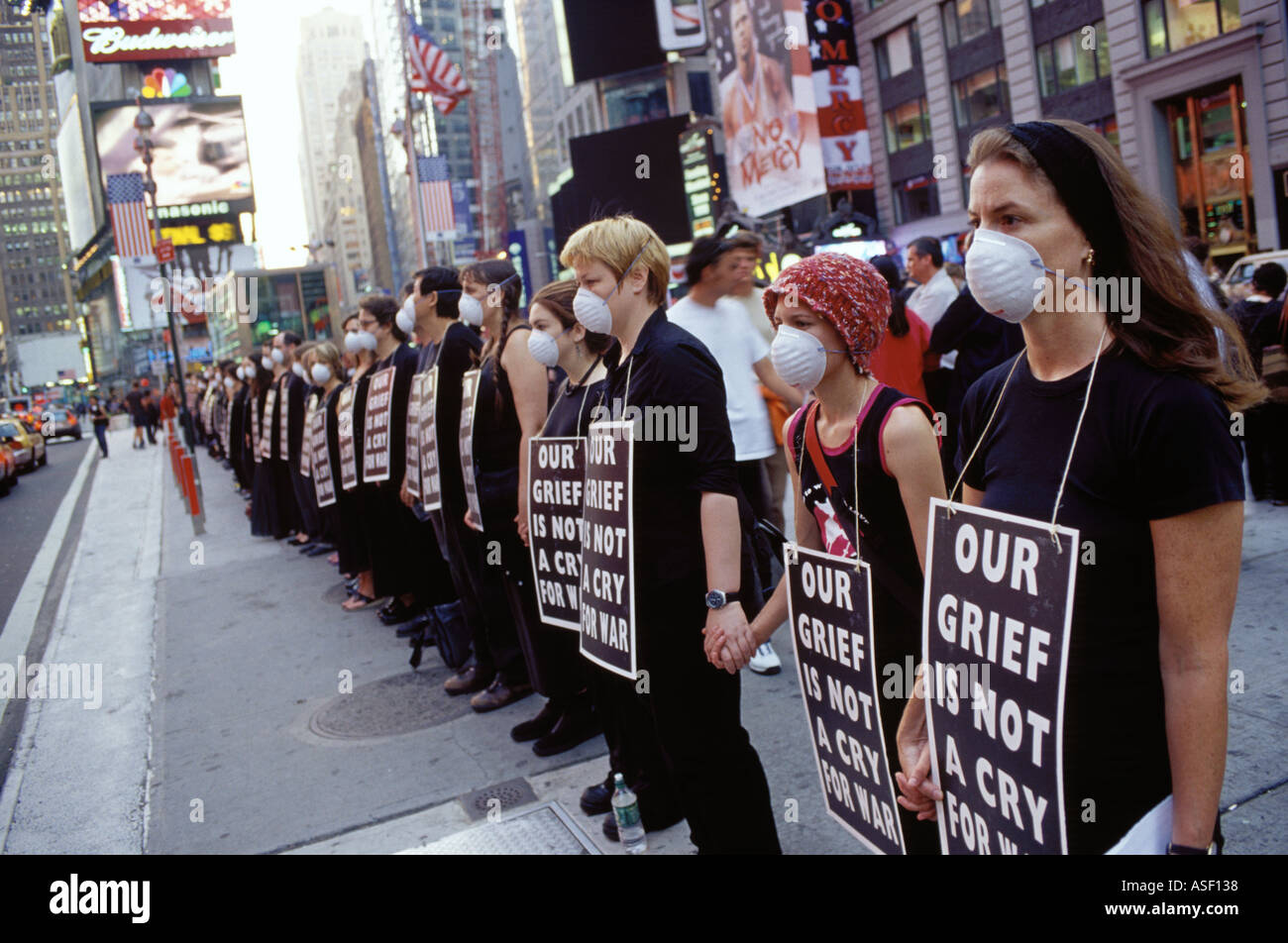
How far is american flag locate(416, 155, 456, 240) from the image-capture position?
36.3 m

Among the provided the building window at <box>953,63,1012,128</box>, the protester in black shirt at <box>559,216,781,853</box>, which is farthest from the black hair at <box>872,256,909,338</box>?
the building window at <box>953,63,1012,128</box>

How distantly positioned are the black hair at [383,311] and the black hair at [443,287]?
129cm

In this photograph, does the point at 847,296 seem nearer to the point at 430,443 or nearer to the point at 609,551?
the point at 609,551

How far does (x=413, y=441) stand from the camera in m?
6.13

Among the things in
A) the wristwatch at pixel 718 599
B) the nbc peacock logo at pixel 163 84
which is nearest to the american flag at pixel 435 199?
the wristwatch at pixel 718 599

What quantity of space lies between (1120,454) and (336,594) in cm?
813

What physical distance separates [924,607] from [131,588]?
400 inches

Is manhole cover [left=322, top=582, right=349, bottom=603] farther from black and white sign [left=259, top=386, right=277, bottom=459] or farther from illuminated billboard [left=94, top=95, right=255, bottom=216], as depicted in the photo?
illuminated billboard [left=94, top=95, right=255, bottom=216]

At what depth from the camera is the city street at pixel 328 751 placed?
157 inches

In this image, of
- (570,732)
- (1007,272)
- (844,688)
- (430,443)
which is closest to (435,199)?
(430,443)

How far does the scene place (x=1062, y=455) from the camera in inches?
71.2

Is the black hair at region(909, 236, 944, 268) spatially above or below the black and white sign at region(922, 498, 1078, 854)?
above

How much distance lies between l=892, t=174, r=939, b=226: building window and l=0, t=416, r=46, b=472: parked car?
29683 millimetres
